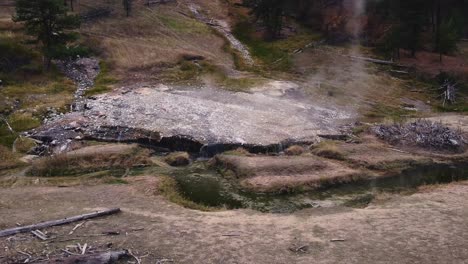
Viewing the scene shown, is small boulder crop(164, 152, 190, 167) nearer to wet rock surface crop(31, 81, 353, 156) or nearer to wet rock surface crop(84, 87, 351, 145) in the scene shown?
wet rock surface crop(31, 81, 353, 156)

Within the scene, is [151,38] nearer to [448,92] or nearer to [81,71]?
[81,71]

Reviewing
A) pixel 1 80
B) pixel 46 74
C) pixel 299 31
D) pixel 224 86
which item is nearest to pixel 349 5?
pixel 299 31

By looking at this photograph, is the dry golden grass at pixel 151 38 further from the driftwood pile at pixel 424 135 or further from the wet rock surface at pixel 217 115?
the driftwood pile at pixel 424 135

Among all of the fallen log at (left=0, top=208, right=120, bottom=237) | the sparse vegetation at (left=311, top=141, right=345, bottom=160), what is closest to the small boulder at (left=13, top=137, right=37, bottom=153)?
the fallen log at (left=0, top=208, right=120, bottom=237)

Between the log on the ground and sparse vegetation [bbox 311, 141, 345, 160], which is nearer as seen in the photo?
the log on the ground

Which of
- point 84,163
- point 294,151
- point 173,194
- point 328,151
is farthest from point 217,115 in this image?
point 173,194

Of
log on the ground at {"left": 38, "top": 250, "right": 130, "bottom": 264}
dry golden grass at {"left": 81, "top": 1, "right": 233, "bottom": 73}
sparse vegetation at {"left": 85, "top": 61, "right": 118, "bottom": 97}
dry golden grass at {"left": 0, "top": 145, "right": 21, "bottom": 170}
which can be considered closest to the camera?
log on the ground at {"left": 38, "top": 250, "right": 130, "bottom": 264}
